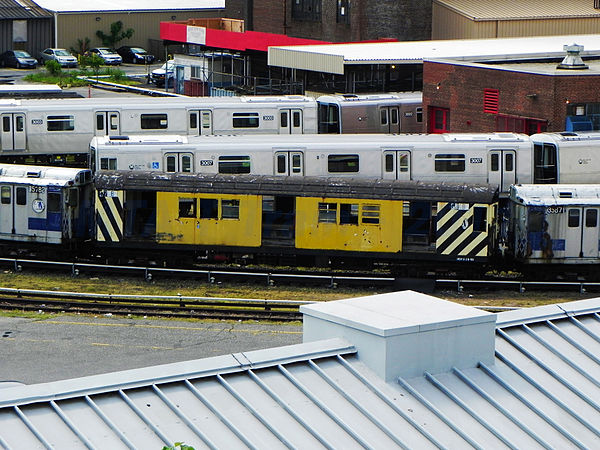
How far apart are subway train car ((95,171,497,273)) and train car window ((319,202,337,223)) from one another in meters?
0.03

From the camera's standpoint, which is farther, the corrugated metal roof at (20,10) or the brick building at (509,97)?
the corrugated metal roof at (20,10)

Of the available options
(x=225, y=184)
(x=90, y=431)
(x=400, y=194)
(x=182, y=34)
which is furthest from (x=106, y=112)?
(x=90, y=431)

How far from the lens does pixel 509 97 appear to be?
44.9 meters

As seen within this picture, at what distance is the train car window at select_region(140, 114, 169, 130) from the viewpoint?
44.2 metres

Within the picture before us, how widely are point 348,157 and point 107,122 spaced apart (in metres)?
11.6

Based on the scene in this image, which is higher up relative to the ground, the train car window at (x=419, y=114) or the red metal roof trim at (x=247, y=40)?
the red metal roof trim at (x=247, y=40)

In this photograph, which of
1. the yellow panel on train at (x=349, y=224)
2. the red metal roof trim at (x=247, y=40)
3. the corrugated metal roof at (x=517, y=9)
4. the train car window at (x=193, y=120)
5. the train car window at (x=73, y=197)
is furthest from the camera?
the corrugated metal roof at (x=517, y=9)

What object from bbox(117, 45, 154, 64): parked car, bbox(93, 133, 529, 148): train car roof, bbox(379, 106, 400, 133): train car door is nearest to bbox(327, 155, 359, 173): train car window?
bbox(93, 133, 529, 148): train car roof

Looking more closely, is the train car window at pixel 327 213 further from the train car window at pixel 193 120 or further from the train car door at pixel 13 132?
the train car door at pixel 13 132

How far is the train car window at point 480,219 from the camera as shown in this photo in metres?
32.2

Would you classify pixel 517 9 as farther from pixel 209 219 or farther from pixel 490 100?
pixel 209 219

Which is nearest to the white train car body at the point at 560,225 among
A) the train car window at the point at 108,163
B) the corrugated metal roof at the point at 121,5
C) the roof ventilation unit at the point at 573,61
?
the train car window at the point at 108,163

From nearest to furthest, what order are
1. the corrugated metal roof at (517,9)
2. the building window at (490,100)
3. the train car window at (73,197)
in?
the train car window at (73,197)
the building window at (490,100)
the corrugated metal roof at (517,9)

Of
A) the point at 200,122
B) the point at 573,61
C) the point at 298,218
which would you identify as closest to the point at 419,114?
the point at 573,61
